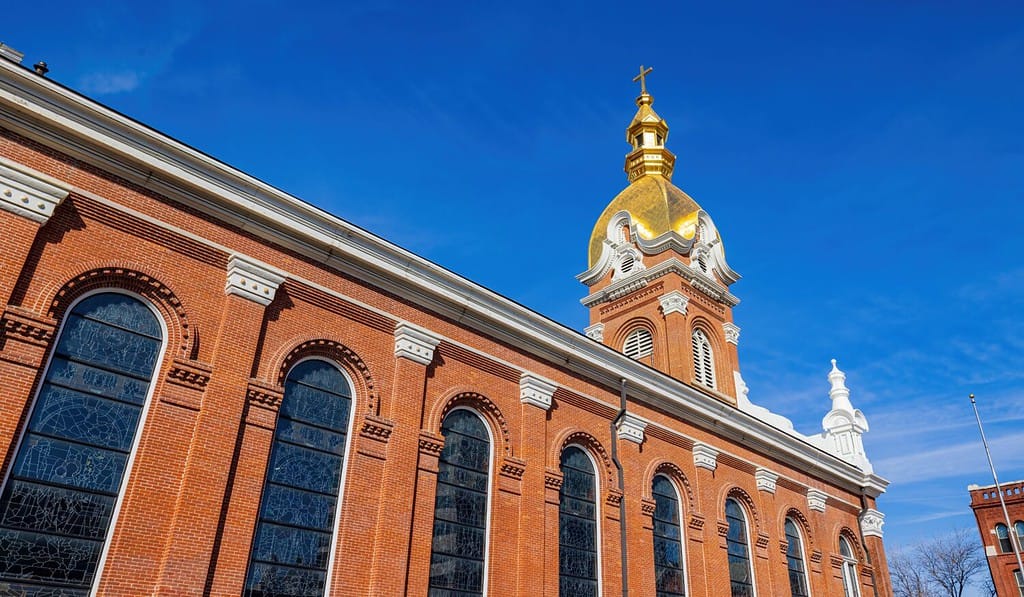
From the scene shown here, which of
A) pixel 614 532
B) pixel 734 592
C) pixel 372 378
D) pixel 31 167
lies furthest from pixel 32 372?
pixel 734 592

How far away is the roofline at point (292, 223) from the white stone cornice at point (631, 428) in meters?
0.86

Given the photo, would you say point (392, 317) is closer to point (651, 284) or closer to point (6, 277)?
point (6, 277)

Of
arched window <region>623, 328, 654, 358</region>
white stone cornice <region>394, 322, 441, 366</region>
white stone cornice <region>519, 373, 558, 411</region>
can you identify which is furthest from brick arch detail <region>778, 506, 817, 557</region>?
white stone cornice <region>394, 322, 441, 366</region>

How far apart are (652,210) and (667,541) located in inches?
750

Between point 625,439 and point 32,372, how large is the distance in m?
14.3

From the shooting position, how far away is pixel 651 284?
34.3m

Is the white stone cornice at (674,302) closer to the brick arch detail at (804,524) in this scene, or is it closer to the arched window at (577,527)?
the brick arch detail at (804,524)

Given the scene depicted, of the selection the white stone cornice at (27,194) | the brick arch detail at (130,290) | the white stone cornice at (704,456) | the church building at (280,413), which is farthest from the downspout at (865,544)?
the white stone cornice at (27,194)

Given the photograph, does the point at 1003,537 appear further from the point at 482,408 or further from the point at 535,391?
the point at 482,408

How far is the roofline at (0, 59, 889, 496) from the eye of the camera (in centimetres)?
1298

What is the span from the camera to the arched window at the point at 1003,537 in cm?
4465

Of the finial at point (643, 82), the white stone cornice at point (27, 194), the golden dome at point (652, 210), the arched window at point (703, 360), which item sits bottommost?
the white stone cornice at point (27, 194)

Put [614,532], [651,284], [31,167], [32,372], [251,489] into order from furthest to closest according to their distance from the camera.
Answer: [651,284] < [614,532] < [251,489] < [31,167] < [32,372]

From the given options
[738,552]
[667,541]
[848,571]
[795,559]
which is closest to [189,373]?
[667,541]
